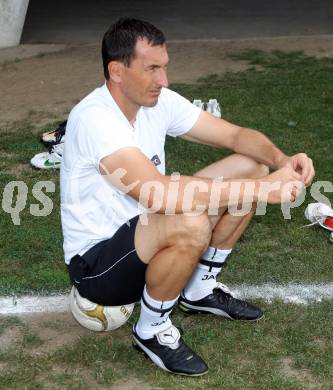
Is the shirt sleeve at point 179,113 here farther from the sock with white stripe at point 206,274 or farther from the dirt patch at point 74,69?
the dirt patch at point 74,69

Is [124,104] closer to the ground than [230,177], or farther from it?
farther from it

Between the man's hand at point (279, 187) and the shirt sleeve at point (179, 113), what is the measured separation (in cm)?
69

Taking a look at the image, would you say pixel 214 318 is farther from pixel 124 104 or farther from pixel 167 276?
pixel 124 104

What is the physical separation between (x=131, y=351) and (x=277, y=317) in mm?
805

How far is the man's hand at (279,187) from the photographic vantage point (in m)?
3.64

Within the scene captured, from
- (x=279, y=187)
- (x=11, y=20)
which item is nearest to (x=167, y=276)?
(x=279, y=187)

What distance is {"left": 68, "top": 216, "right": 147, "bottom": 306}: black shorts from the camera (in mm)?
3705

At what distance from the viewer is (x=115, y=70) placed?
3.73 meters

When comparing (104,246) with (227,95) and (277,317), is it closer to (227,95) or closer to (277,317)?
(277,317)

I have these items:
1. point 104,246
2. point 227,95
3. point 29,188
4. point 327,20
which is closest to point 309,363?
point 104,246

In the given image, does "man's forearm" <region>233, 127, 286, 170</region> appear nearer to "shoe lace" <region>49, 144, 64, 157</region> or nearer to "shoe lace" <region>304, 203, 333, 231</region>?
"shoe lace" <region>304, 203, 333, 231</region>

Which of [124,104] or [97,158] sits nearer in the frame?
[97,158]

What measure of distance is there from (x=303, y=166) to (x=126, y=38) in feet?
3.40

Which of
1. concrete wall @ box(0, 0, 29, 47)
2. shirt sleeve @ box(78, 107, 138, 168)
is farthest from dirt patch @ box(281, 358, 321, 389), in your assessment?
concrete wall @ box(0, 0, 29, 47)
